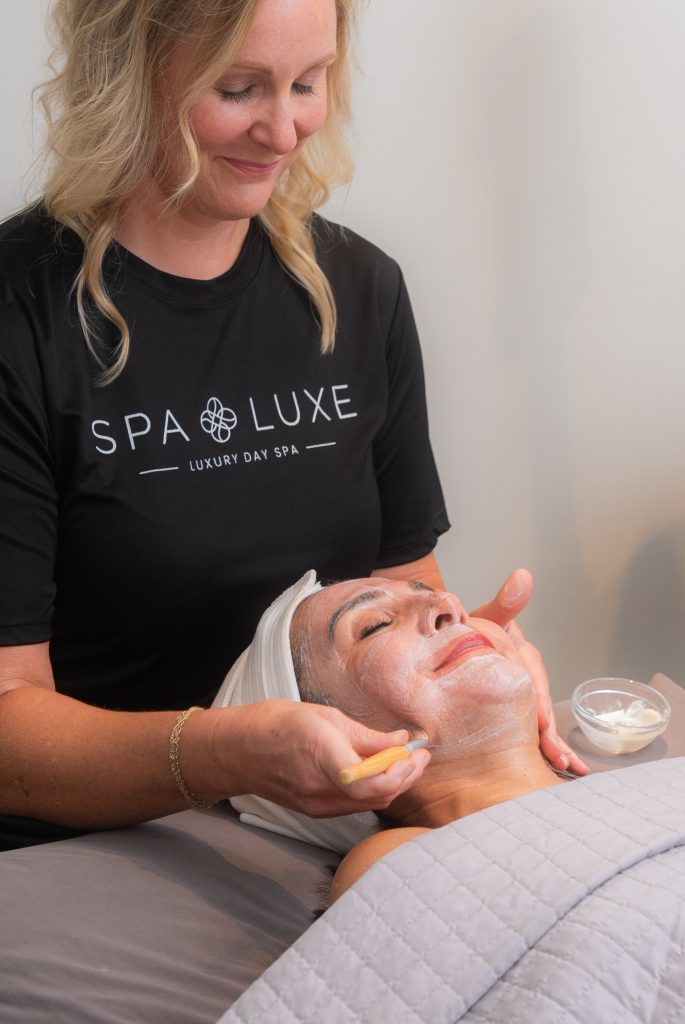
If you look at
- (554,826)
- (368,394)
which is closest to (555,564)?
(368,394)

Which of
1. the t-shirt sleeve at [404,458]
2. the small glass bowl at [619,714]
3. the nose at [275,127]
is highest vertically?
the nose at [275,127]

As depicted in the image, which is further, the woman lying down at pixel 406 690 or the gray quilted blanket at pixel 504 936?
the woman lying down at pixel 406 690

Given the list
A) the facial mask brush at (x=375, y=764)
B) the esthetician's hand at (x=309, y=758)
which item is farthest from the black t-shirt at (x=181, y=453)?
the facial mask brush at (x=375, y=764)

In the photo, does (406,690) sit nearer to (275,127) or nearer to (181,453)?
(181,453)

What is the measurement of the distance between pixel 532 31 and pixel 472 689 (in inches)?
44.5

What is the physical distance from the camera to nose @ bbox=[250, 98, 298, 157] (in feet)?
4.10

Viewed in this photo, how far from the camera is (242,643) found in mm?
1530

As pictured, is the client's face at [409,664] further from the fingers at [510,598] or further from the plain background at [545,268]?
the plain background at [545,268]

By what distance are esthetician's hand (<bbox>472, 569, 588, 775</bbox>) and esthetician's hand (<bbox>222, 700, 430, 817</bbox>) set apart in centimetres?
29

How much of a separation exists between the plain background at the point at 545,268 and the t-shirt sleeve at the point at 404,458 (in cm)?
32

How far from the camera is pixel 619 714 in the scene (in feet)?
5.10

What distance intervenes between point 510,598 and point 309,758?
0.46 metres

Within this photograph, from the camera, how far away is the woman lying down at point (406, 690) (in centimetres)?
125

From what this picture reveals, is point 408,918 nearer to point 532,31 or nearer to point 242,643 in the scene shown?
point 242,643
